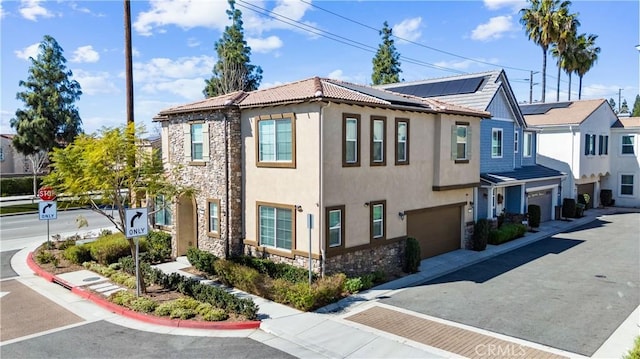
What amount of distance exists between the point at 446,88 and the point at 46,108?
1515 inches

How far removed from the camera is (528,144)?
29516mm

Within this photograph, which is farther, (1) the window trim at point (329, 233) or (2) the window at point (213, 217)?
(2) the window at point (213, 217)

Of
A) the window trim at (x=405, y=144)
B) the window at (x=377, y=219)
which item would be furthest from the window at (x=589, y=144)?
the window at (x=377, y=219)

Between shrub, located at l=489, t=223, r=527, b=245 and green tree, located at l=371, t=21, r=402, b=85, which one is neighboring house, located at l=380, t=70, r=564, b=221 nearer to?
shrub, located at l=489, t=223, r=527, b=245

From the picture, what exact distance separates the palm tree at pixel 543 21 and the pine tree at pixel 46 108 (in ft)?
151

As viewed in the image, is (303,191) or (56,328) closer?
(56,328)

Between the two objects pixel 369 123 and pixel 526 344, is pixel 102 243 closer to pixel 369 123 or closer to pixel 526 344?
pixel 369 123

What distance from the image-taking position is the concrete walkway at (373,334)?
9953 mm

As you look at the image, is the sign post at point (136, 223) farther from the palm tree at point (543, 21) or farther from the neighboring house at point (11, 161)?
the neighboring house at point (11, 161)

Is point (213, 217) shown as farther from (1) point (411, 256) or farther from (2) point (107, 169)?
(1) point (411, 256)

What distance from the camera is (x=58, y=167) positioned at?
14.0 m

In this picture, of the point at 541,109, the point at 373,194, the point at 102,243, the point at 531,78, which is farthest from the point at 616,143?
the point at 102,243

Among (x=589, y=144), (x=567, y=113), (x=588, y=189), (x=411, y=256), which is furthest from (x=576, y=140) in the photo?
(x=411, y=256)

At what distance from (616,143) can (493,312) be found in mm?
32168
